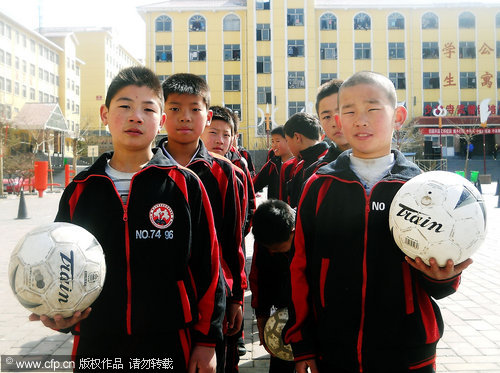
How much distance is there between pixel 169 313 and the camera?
1.94 metres

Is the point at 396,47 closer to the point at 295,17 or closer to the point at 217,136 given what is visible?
the point at 295,17

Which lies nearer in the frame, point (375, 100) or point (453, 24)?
point (375, 100)

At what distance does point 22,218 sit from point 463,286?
1175 centimetres

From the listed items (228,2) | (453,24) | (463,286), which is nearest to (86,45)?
(228,2)

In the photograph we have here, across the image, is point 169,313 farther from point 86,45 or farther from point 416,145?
point 86,45

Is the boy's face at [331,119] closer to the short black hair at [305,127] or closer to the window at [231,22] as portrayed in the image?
the short black hair at [305,127]

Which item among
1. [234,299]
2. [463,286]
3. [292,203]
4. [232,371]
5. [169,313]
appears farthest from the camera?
[463,286]

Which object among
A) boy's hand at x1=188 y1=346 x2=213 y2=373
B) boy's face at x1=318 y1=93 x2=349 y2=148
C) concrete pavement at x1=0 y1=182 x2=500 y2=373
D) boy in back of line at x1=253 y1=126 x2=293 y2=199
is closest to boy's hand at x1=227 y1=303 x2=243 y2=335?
boy's hand at x1=188 y1=346 x2=213 y2=373

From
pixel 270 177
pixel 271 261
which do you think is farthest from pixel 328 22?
pixel 271 261

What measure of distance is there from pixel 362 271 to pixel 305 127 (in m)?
2.39

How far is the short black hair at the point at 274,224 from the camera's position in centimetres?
295

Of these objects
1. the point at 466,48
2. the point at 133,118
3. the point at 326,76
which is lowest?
the point at 133,118

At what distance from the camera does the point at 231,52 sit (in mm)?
40812

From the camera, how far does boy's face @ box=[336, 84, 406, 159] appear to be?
6.63 ft
